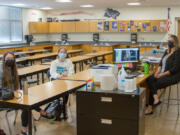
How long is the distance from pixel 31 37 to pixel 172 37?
28.4 ft

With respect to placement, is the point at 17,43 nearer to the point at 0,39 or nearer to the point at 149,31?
the point at 0,39

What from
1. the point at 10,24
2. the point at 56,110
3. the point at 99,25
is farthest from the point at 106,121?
the point at 99,25

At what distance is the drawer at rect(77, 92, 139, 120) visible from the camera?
251cm

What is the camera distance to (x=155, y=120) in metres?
4.17

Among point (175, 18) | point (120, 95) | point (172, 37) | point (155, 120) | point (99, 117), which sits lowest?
point (155, 120)

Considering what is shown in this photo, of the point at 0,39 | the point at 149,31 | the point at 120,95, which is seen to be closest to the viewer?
the point at 120,95

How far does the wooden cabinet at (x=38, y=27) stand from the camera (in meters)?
12.2

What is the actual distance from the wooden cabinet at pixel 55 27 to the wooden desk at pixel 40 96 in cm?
959

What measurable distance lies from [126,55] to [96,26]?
7858 mm

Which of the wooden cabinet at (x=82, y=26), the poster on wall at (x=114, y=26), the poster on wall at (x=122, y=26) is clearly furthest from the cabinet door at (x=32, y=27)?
the poster on wall at (x=122, y=26)

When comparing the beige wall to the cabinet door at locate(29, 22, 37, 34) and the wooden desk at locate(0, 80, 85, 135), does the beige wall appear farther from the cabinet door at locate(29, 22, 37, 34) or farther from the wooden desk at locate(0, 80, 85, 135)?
the wooden desk at locate(0, 80, 85, 135)

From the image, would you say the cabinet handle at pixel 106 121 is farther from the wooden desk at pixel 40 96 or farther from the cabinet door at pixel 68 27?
the cabinet door at pixel 68 27

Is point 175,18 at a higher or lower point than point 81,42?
higher

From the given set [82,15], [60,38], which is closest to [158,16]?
[82,15]
